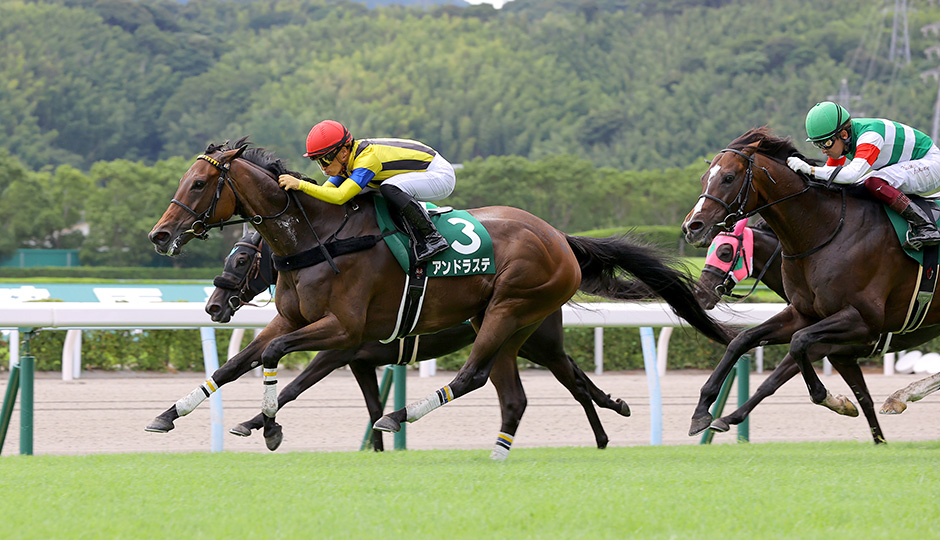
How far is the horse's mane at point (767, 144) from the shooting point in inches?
204

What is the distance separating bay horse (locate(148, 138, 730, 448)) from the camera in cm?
476

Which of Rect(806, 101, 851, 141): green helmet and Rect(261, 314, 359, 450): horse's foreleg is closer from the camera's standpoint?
Rect(261, 314, 359, 450): horse's foreleg

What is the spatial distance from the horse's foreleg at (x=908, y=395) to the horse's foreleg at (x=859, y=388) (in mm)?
632

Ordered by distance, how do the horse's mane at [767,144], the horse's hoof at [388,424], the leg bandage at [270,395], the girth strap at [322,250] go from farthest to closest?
the horse's mane at [767,144]
the girth strap at [322,250]
the leg bandage at [270,395]
the horse's hoof at [388,424]

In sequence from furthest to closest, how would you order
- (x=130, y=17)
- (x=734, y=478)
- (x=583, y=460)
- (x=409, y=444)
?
(x=130, y=17) < (x=409, y=444) < (x=583, y=460) < (x=734, y=478)

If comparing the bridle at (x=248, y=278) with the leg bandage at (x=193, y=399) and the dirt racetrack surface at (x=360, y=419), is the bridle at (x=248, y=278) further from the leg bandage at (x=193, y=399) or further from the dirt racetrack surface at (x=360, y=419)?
the leg bandage at (x=193, y=399)

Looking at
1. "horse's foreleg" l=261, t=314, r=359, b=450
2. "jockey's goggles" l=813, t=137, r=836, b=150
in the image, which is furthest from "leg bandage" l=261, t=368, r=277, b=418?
"jockey's goggles" l=813, t=137, r=836, b=150

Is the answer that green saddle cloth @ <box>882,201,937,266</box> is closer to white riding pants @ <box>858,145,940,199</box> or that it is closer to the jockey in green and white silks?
the jockey in green and white silks

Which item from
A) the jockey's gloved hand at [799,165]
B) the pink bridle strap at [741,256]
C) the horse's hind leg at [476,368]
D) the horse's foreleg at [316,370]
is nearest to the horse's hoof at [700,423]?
the horse's hind leg at [476,368]

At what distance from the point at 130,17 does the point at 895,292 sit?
→ 302 ft

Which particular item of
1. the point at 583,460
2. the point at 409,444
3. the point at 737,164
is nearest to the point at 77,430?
the point at 409,444

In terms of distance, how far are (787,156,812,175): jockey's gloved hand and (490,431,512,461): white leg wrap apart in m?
1.76

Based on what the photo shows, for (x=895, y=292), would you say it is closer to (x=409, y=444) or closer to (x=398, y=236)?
(x=398, y=236)

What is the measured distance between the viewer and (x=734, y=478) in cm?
407
